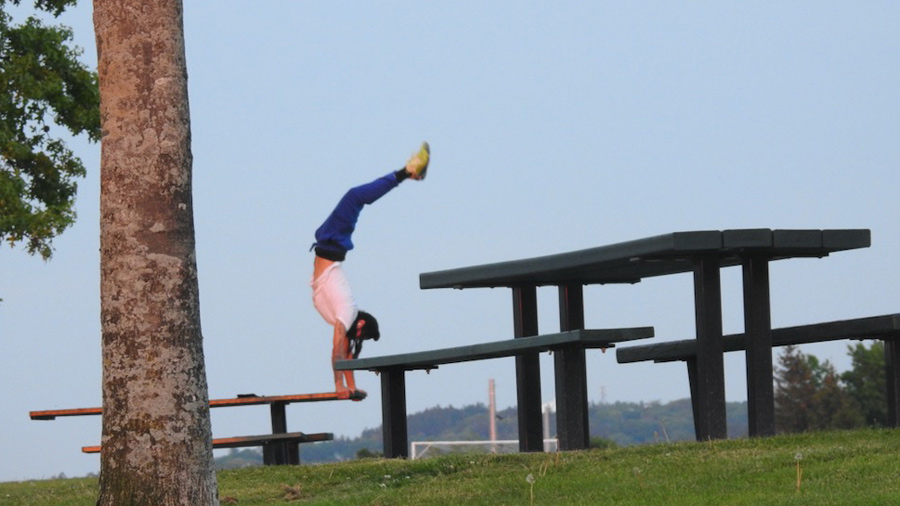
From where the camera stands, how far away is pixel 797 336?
1281 centimetres

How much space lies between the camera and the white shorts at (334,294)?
42.9ft

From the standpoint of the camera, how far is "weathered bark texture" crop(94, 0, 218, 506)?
8156 millimetres

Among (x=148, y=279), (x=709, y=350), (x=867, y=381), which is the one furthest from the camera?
(x=867, y=381)

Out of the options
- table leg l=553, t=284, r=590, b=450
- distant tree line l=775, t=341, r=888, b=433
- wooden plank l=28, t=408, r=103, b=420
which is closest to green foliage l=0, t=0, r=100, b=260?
wooden plank l=28, t=408, r=103, b=420

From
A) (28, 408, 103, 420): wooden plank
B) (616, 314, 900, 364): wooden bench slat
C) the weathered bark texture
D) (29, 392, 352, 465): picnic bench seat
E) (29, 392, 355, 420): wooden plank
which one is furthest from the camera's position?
(28, 408, 103, 420): wooden plank

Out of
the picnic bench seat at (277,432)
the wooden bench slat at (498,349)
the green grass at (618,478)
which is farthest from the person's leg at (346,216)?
the green grass at (618,478)

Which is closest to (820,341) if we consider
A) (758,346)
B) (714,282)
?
(758,346)

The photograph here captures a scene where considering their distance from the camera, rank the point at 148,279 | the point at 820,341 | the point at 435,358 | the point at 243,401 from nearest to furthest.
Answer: the point at 148,279
the point at 435,358
the point at 820,341
the point at 243,401

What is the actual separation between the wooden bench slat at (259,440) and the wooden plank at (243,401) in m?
0.41

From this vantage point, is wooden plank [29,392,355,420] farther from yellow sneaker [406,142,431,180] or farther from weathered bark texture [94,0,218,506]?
weathered bark texture [94,0,218,506]

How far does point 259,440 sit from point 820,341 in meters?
6.06

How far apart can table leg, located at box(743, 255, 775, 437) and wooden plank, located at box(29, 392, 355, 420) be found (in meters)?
4.20

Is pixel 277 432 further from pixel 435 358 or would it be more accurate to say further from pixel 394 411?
pixel 435 358

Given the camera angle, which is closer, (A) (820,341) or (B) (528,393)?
(A) (820,341)
